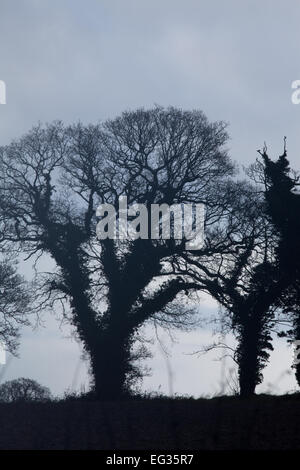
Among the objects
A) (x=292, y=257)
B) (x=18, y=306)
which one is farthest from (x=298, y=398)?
(x=18, y=306)

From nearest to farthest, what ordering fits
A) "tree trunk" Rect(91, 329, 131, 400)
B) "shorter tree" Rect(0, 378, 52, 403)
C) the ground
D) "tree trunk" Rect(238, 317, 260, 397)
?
the ground → "shorter tree" Rect(0, 378, 52, 403) → "tree trunk" Rect(238, 317, 260, 397) → "tree trunk" Rect(91, 329, 131, 400)

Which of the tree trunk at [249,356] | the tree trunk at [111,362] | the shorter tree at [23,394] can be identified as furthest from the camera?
the tree trunk at [111,362]

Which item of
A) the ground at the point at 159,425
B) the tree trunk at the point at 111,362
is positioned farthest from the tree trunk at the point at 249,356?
the ground at the point at 159,425

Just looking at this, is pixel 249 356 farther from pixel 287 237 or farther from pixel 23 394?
pixel 23 394

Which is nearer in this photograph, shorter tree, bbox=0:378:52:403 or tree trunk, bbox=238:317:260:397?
shorter tree, bbox=0:378:52:403

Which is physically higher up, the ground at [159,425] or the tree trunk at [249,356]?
the tree trunk at [249,356]

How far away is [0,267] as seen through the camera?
35.9 meters

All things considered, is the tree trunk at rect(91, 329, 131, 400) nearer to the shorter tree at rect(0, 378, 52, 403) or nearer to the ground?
the shorter tree at rect(0, 378, 52, 403)

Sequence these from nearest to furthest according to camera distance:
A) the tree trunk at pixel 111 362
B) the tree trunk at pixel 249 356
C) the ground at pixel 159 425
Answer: the ground at pixel 159 425, the tree trunk at pixel 249 356, the tree trunk at pixel 111 362

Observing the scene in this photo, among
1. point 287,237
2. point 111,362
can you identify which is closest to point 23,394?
point 111,362

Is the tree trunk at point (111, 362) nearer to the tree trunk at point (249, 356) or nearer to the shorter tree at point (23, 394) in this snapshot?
the shorter tree at point (23, 394)

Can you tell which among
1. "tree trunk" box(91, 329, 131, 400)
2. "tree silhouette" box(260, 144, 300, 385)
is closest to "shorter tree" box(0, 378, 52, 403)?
"tree trunk" box(91, 329, 131, 400)

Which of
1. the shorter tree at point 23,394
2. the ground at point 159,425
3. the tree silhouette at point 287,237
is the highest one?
the tree silhouette at point 287,237
